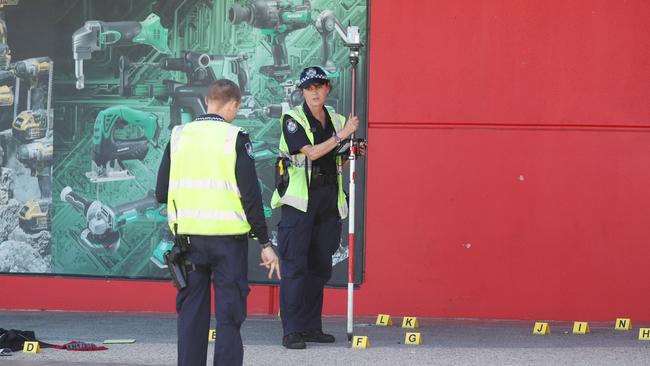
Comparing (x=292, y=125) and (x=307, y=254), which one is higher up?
(x=292, y=125)

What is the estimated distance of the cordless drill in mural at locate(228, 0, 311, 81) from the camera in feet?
33.5

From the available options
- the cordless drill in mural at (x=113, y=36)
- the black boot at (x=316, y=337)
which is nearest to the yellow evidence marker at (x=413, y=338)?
the black boot at (x=316, y=337)

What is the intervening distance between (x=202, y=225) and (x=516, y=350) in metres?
2.91

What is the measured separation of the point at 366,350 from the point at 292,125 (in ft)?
5.56

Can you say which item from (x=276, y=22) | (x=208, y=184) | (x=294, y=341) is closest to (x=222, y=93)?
(x=208, y=184)

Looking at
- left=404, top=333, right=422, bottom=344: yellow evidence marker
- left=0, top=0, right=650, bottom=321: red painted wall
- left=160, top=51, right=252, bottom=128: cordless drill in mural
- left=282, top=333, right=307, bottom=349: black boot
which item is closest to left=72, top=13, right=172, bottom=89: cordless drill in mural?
left=160, top=51, right=252, bottom=128: cordless drill in mural

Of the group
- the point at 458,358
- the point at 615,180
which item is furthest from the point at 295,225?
the point at 615,180

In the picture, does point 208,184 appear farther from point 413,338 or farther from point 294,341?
point 413,338

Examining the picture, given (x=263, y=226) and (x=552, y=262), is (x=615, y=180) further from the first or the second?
(x=263, y=226)

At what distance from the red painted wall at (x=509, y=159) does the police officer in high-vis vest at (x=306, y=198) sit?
148 centimetres

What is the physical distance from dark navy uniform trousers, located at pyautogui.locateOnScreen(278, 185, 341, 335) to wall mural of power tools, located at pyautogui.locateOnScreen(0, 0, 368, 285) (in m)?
1.46

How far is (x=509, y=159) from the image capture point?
996 centimetres

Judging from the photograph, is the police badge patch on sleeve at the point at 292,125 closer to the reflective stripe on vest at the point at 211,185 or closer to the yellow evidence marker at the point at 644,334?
the reflective stripe on vest at the point at 211,185

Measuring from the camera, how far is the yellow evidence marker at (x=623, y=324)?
9.59m
